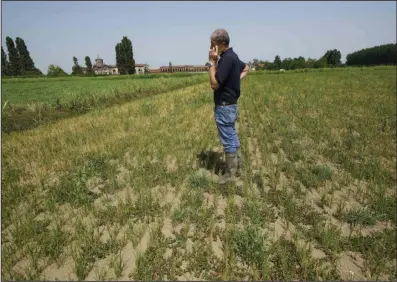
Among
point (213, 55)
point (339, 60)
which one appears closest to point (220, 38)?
point (213, 55)

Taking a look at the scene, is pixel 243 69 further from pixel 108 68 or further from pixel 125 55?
pixel 108 68

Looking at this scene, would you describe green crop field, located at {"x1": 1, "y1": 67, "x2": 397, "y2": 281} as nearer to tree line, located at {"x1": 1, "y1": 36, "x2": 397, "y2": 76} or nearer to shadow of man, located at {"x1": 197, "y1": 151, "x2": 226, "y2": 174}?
shadow of man, located at {"x1": 197, "y1": 151, "x2": 226, "y2": 174}

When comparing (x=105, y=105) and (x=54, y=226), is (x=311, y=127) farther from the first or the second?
(x=105, y=105)

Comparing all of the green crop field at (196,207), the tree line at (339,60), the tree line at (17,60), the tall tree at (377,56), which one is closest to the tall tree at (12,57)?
the tree line at (17,60)

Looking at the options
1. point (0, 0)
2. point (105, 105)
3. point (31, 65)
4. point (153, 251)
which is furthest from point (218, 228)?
point (31, 65)

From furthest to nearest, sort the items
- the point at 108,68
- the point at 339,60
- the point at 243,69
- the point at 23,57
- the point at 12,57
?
the point at 339,60, the point at 23,57, the point at 12,57, the point at 108,68, the point at 243,69

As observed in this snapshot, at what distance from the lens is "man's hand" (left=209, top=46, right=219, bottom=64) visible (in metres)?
4.25

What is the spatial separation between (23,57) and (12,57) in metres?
3.34

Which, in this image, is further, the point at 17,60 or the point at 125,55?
the point at 17,60

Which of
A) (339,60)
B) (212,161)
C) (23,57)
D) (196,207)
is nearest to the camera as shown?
(196,207)

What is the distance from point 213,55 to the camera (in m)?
4.25

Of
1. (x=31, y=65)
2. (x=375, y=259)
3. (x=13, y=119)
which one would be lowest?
(x=375, y=259)

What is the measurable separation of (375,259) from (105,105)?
14660 mm

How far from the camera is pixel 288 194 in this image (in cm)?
450
